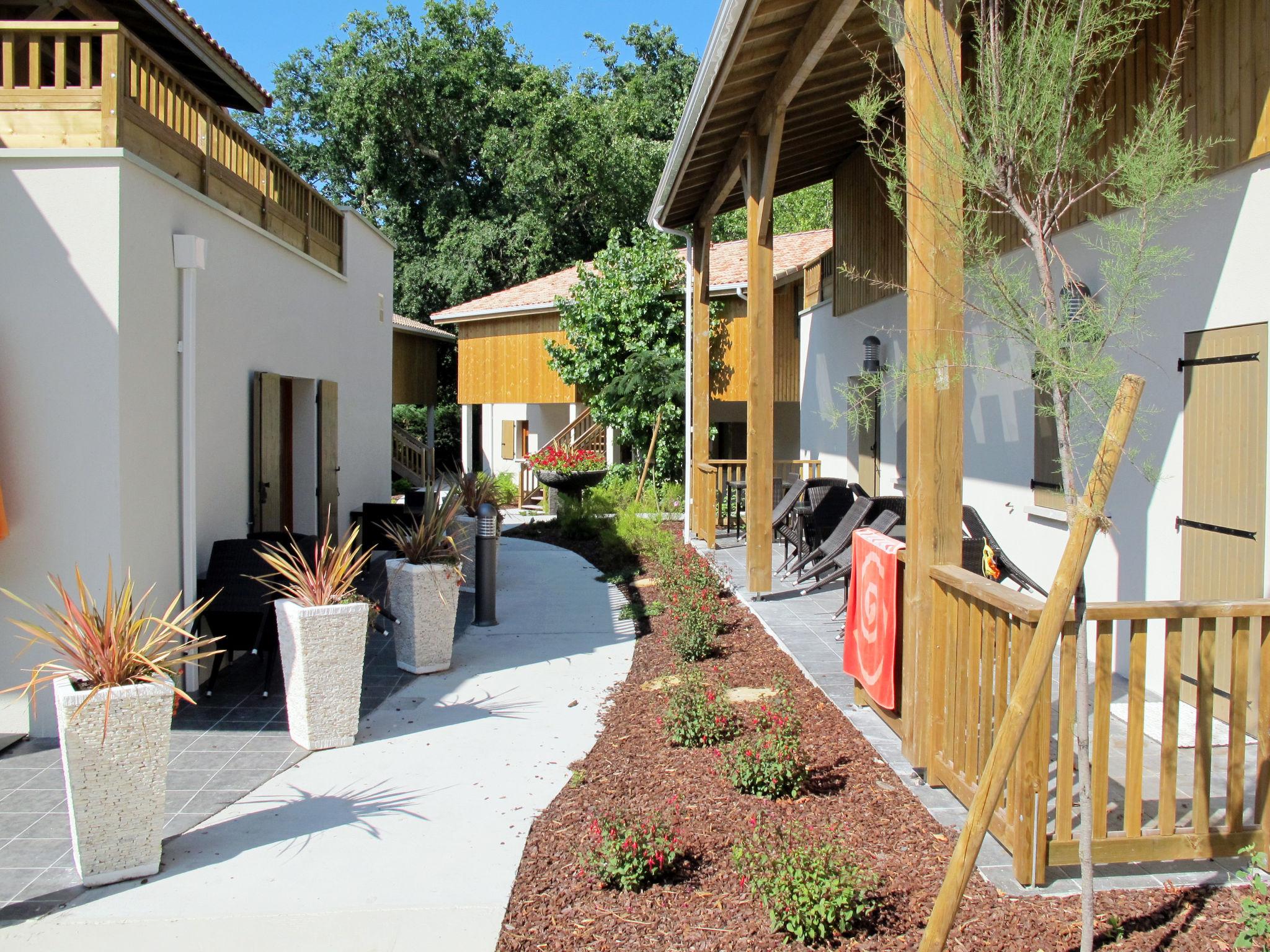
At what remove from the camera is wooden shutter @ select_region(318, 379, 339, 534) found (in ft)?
31.6

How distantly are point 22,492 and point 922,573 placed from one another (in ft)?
15.3

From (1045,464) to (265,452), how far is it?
5923 mm

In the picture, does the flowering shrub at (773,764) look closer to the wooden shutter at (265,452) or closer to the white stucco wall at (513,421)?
the wooden shutter at (265,452)

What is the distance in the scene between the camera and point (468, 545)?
9.30m

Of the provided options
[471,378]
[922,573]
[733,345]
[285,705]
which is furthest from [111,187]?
[471,378]

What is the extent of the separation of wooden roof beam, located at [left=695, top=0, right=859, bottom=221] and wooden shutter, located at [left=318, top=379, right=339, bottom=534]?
15.2 feet

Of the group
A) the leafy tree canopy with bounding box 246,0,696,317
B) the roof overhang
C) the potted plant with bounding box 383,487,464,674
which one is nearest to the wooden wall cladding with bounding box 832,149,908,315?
the roof overhang

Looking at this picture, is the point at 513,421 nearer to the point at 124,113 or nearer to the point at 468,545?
the point at 468,545

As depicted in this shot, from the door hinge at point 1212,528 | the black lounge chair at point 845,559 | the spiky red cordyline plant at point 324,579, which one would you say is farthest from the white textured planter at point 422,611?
the door hinge at point 1212,528

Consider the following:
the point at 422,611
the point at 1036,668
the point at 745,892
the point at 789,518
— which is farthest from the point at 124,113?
the point at 789,518

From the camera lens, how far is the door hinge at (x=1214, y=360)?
458 centimetres

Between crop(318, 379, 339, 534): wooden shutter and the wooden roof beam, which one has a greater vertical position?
the wooden roof beam

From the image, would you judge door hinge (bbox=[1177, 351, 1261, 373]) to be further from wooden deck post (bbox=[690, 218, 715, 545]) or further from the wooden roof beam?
wooden deck post (bbox=[690, 218, 715, 545])

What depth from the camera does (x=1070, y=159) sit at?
10.6ft
